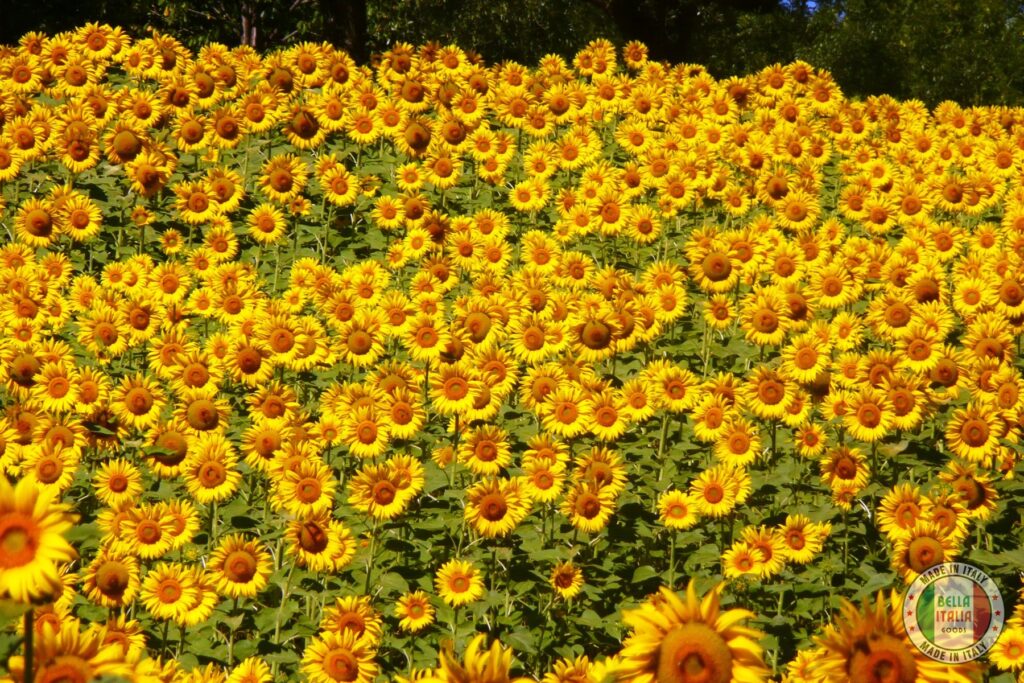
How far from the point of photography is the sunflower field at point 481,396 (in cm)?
510

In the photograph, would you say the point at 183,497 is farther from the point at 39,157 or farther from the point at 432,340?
the point at 39,157

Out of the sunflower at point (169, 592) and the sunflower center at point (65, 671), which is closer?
the sunflower center at point (65, 671)

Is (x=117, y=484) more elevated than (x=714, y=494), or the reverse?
(x=714, y=494)

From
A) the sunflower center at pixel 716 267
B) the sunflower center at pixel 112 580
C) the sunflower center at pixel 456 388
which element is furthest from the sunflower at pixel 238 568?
the sunflower center at pixel 716 267

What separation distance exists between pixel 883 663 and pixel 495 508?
3.20 meters

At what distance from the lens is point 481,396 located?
6188 mm

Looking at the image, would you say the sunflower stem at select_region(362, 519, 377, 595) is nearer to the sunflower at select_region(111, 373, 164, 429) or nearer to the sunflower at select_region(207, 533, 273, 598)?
the sunflower at select_region(207, 533, 273, 598)

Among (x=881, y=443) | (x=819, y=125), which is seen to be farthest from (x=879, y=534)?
(x=819, y=125)

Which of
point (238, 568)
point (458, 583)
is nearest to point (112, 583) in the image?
point (238, 568)

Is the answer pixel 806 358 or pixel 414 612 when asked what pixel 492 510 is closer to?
pixel 414 612

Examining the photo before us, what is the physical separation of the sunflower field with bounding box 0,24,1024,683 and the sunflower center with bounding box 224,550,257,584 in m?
0.01

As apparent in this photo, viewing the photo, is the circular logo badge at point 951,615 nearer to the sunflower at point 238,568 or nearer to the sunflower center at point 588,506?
the sunflower center at point 588,506

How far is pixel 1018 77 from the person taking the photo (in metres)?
34.6

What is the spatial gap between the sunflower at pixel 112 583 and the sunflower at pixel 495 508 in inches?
61.3
